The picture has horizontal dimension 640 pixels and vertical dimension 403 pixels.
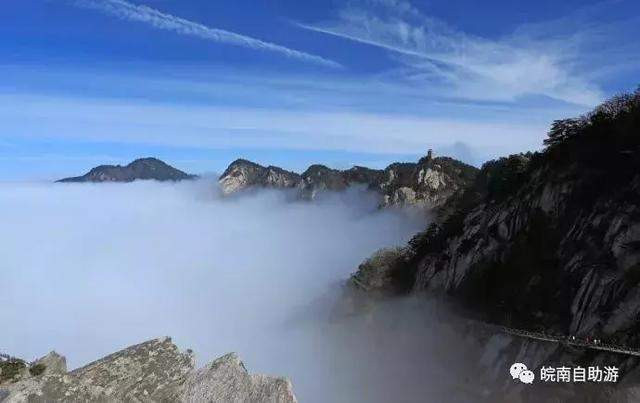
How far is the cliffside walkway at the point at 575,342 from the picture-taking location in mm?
34928

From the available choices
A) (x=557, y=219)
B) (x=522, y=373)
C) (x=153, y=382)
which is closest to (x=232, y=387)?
(x=153, y=382)

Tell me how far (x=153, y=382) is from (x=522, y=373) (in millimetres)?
41627

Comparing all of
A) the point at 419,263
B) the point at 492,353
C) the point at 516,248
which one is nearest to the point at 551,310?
the point at 492,353

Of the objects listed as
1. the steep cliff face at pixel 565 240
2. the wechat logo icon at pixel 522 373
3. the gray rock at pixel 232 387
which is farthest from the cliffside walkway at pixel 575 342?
the gray rock at pixel 232 387

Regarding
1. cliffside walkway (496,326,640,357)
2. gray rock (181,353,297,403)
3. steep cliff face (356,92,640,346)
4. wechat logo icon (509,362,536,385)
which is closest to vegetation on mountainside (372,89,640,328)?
steep cliff face (356,92,640,346)

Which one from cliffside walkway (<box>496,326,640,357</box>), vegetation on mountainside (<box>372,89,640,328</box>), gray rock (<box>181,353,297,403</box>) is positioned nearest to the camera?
gray rock (<box>181,353,297,403</box>)

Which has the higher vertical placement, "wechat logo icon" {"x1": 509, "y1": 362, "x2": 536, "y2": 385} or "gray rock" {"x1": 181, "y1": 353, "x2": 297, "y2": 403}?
"gray rock" {"x1": 181, "y1": 353, "x2": 297, "y2": 403}

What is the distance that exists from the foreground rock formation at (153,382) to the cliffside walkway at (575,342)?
113ft

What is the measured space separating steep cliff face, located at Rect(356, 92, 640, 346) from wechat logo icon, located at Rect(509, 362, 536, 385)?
15.3 ft

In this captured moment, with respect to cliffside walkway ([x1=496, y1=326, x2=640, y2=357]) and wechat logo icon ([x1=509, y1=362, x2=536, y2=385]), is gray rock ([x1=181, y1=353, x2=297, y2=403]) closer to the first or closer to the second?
cliffside walkway ([x1=496, y1=326, x2=640, y2=357])

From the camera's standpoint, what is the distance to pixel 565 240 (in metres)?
52.2

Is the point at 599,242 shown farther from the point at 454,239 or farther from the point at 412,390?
the point at 454,239

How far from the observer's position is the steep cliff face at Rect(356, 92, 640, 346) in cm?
4278

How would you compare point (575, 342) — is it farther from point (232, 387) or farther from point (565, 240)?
point (232, 387)
